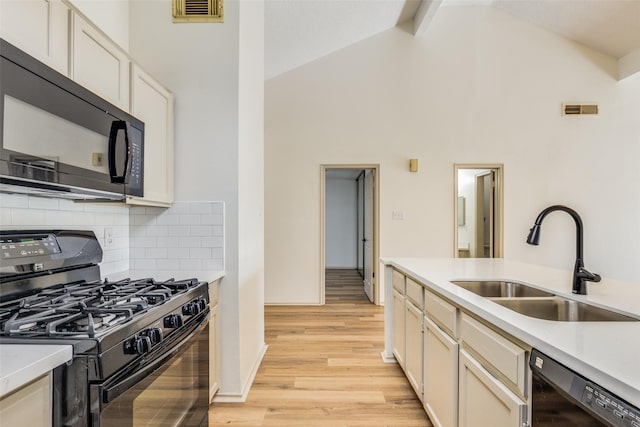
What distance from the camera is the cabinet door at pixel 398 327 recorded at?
248 centimetres

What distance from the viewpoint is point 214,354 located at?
6.63ft

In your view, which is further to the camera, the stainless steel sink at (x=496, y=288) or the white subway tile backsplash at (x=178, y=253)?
the white subway tile backsplash at (x=178, y=253)

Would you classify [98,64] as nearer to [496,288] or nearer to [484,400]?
[484,400]

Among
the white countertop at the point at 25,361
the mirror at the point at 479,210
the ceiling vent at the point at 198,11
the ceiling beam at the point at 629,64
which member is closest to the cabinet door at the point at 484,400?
the white countertop at the point at 25,361

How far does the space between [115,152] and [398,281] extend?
2047 millimetres

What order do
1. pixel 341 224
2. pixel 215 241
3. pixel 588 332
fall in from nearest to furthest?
pixel 588 332 → pixel 215 241 → pixel 341 224

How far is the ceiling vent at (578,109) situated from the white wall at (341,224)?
4.41 metres

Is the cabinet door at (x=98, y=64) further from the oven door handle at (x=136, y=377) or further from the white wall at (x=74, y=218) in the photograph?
the oven door handle at (x=136, y=377)

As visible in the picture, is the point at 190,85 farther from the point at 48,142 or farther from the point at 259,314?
the point at 259,314

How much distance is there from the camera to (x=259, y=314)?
2814 mm

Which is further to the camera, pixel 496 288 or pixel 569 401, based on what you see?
pixel 496 288

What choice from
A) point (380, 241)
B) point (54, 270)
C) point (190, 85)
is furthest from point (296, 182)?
point (54, 270)

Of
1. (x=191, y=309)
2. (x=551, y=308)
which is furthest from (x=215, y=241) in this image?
(x=551, y=308)

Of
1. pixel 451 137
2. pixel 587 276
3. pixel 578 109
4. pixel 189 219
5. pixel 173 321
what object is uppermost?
pixel 578 109
